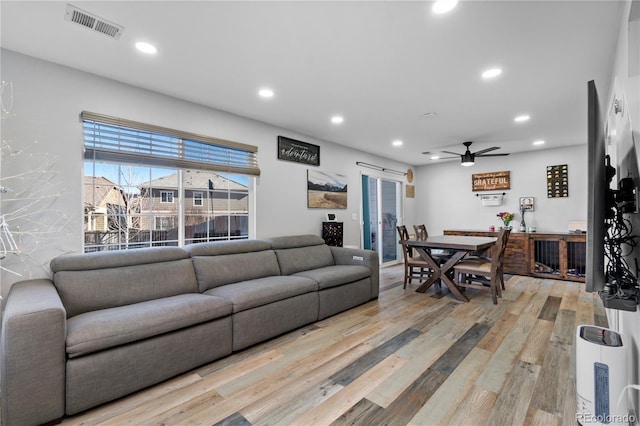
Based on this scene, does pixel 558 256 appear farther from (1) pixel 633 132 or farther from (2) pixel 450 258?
(1) pixel 633 132

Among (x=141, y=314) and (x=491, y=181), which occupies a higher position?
(x=491, y=181)

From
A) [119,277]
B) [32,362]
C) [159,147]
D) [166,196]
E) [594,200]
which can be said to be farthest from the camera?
[166,196]

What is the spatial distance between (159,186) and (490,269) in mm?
4192

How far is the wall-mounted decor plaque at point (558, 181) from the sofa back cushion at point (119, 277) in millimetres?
6725

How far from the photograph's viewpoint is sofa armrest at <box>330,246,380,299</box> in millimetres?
4004

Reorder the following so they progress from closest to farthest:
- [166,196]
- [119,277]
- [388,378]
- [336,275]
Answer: [388,378] < [119,277] < [166,196] < [336,275]

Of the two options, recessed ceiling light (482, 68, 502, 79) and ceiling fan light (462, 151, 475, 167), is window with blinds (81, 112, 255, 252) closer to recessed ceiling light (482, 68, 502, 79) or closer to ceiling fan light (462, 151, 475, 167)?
recessed ceiling light (482, 68, 502, 79)

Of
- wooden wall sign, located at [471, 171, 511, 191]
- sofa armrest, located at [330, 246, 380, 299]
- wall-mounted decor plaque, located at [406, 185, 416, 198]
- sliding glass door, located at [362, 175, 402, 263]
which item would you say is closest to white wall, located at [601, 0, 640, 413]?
sofa armrest, located at [330, 246, 380, 299]

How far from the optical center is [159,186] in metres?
3.21

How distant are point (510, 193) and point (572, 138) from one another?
5.13 feet

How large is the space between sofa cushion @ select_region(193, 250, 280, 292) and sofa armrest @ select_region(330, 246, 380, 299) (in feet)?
3.46

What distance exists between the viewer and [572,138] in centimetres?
513

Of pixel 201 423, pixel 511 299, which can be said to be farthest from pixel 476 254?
pixel 201 423

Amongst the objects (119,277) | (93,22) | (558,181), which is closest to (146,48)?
(93,22)
